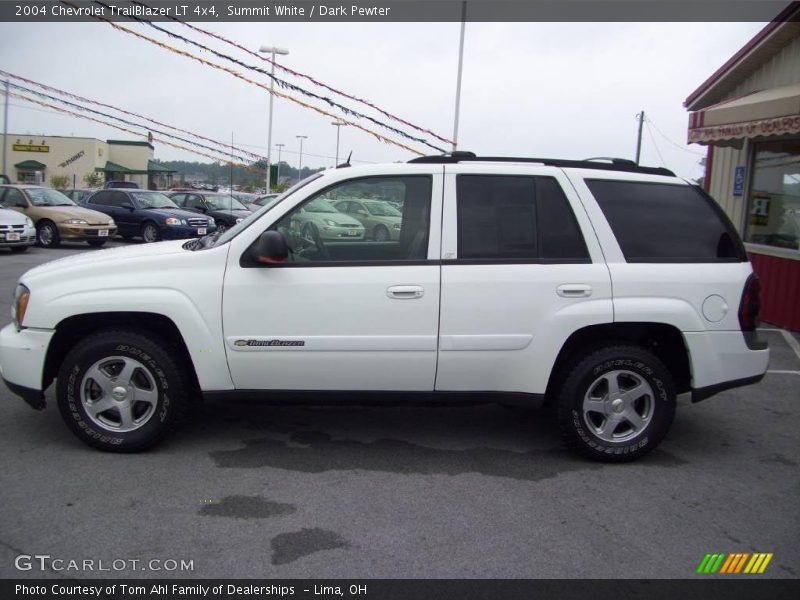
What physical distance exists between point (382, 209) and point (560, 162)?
1.24 m

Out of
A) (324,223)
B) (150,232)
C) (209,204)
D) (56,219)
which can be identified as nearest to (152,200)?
(150,232)

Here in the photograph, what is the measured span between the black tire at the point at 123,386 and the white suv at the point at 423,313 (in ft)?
0.04

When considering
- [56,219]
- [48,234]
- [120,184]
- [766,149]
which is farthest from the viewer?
[120,184]

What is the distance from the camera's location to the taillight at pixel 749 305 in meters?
4.51

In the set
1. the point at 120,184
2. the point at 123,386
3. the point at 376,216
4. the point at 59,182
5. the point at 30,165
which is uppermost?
the point at 30,165

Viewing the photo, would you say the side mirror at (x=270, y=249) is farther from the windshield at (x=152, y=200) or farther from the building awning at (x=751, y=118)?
the windshield at (x=152, y=200)

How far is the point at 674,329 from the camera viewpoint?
178 inches

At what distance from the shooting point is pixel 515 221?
4.52 meters

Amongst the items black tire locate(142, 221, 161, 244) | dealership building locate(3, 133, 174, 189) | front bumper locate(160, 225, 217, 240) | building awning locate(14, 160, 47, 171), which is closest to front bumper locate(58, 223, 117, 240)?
front bumper locate(160, 225, 217, 240)

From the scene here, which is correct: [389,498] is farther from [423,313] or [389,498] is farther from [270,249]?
[270,249]

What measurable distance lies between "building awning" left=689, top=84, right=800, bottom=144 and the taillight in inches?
186

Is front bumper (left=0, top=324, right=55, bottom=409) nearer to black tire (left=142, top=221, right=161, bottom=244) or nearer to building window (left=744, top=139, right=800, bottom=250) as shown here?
building window (left=744, top=139, right=800, bottom=250)

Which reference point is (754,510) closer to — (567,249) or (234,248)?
(567,249)

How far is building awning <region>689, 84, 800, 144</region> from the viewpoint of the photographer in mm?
8414
